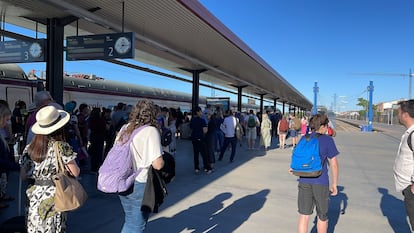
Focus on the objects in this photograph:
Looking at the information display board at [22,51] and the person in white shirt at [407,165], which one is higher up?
the information display board at [22,51]

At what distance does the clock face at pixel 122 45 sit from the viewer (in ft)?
25.5

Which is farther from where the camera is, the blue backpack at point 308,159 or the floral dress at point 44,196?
the blue backpack at point 308,159

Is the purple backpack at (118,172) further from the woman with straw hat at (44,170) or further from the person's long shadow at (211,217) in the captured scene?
the person's long shadow at (211,217)

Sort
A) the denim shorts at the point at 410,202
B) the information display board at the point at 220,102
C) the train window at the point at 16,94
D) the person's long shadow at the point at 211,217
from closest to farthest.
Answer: the denim shorts at the point at 410,202
the person's long shadow at the point at 211,217
the train window at the point at 16,94
the information display board at the point at 220,102

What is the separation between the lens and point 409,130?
2920mm

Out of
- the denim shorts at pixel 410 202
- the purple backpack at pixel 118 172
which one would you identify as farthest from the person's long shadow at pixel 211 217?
the denim shorts at pixel 410 202

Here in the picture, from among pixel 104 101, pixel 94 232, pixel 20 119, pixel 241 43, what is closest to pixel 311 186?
pixel 94 232

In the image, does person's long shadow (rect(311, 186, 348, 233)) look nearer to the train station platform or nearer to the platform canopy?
the train station platform

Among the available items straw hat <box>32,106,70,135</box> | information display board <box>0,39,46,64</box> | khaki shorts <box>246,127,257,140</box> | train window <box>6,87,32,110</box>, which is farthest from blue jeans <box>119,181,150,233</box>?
train window <box>6,87,32,110</box>

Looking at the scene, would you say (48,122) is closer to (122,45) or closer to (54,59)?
(122,45)

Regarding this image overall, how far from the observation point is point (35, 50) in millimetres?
8117

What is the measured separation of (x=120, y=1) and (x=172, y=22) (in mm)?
1989

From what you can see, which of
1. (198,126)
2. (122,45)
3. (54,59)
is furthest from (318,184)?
(54,59)

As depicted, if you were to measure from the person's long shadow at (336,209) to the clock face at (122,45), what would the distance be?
5.37m
